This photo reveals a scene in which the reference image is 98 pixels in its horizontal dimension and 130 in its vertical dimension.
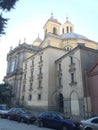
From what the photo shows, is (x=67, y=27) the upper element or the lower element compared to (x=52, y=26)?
upper

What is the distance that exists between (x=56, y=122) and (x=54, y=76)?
20837 millimetres

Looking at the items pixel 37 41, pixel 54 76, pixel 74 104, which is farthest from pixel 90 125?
pixel 37 41

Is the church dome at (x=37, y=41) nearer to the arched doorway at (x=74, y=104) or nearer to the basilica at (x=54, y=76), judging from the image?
the basilica at (x=54, y=76)

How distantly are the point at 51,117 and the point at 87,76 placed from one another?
13306 mm

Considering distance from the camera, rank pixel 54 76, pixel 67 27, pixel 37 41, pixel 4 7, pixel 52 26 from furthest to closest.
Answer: pixel 37 41, pixel 67 27, pixel 52 26, pixel 54 76, pixel 4 7

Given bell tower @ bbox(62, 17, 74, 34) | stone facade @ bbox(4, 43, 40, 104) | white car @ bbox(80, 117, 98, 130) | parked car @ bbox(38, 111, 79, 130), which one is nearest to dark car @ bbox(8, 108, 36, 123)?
parked car @ bbox(38, 111, 79, 130)

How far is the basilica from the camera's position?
96.1 ft

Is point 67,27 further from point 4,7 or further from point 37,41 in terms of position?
point 4,7

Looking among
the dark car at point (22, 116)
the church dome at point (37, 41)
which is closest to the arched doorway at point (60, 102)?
the dark car at point (22, 116)

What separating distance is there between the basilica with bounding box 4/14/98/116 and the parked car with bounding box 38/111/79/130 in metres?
10.7

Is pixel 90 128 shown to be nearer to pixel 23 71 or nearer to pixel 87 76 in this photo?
pixel 87 76

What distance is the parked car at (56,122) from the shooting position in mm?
15247

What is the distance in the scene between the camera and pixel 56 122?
53.5 ft

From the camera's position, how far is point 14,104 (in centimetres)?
4594
